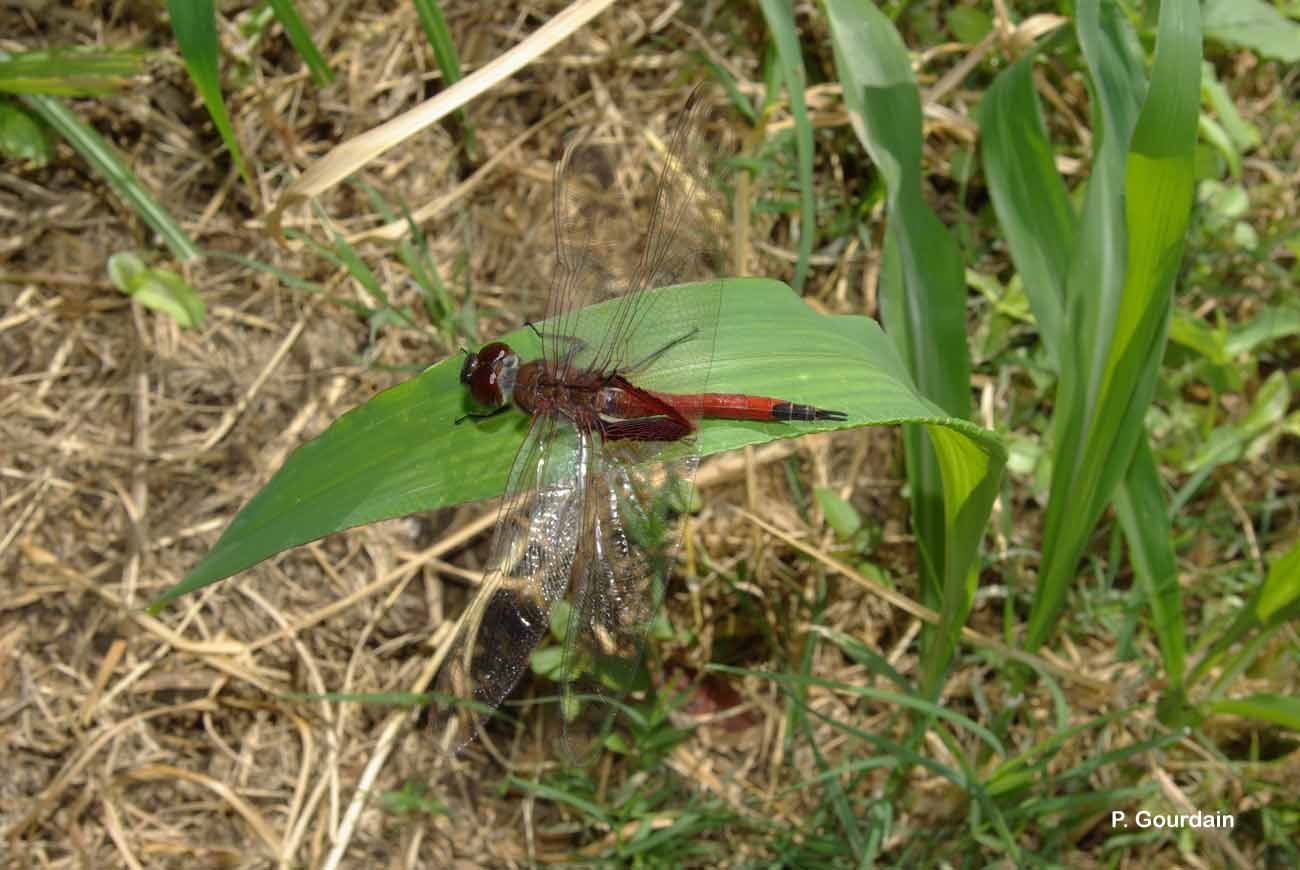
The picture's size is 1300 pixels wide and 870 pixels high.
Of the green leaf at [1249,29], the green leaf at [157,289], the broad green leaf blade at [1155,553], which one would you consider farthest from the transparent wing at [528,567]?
Answer: the green leaf at [1249,29]

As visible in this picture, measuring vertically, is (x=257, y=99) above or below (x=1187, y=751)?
above

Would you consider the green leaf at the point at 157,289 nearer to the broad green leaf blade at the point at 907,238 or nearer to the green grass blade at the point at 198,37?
the green grass blade at the point at 198,37

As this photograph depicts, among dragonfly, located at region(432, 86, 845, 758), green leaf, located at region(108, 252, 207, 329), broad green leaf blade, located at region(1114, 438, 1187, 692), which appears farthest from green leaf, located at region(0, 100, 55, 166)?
broad green leaf blade, located at region(1114, 438, 1187, 692)

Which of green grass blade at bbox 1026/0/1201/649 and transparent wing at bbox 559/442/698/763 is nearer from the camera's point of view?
green grass blade at bbox 1026/0/1201/649

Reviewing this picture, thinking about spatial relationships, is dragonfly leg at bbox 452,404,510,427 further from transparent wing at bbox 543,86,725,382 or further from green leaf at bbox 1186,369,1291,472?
green leaf at bbox 1186,369,1291,472

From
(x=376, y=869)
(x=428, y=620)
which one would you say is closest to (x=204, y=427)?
(x=428, y=620)

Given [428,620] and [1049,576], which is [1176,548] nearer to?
[1049,576]

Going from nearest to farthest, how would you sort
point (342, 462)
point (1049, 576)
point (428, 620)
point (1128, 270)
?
point (342, 462), point (1128, 270), point (1049, 576), point (428, 620)
